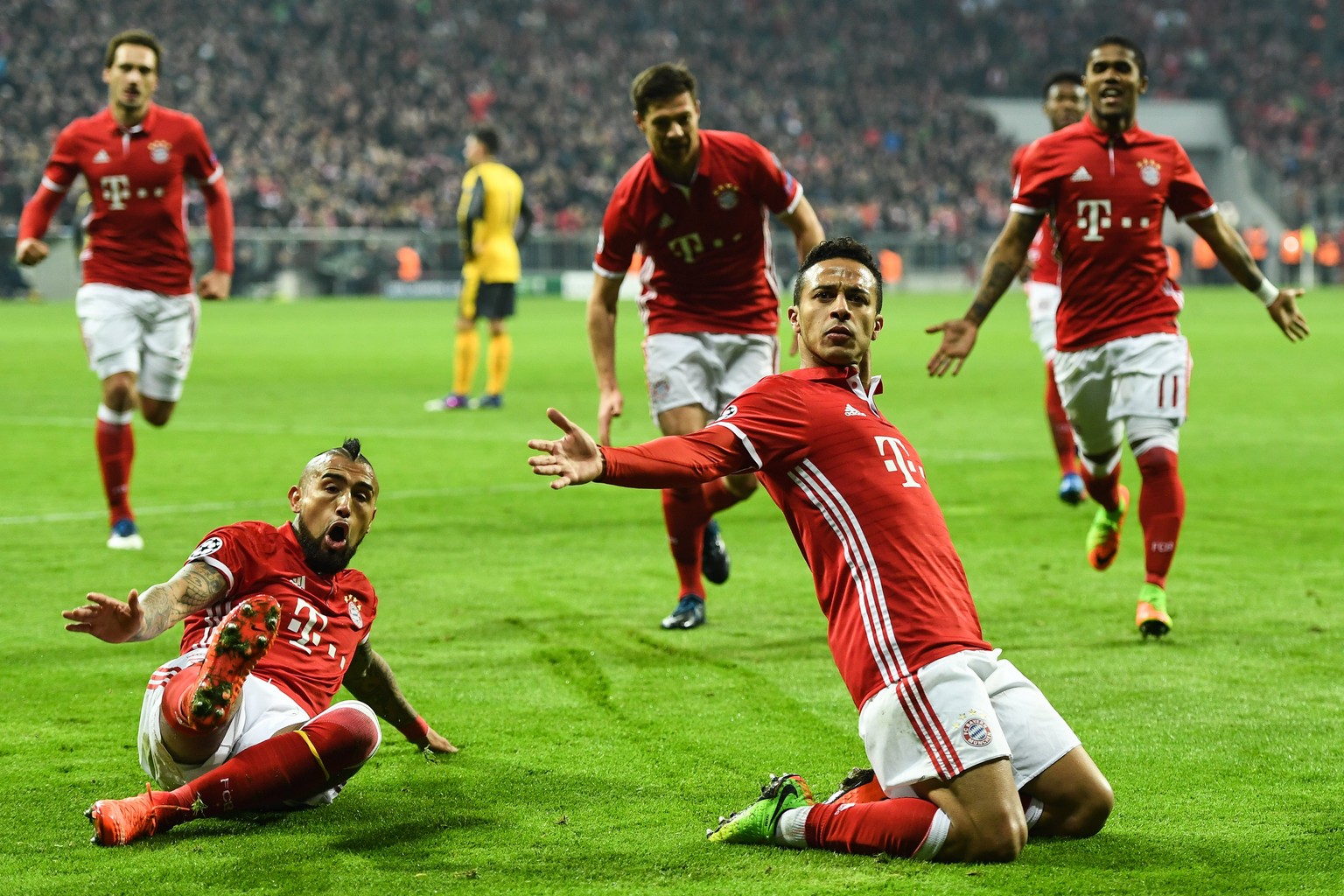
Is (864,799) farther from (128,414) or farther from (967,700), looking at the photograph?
(128,414)

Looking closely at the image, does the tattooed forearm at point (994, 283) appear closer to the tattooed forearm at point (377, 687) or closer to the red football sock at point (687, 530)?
the red football sock at point (687, 530)

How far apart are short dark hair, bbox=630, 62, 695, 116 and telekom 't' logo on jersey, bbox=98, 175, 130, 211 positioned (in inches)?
139

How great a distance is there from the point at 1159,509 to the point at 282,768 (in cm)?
410

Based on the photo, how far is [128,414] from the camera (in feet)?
29.5

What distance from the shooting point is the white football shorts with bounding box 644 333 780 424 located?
7.33 metres

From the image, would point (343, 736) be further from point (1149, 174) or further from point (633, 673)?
point (1149, 174)

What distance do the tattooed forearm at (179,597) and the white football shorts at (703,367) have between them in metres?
3.30

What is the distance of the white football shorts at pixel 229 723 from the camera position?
13.7ft

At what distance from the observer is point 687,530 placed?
7.18 meters

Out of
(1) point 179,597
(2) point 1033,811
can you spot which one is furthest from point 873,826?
(1) point 179,597

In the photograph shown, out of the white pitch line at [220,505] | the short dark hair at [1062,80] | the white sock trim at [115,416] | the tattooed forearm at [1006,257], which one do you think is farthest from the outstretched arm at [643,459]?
the short dark hair at [1062,80]

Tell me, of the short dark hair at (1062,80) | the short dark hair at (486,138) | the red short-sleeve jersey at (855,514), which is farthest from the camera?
the short dark hair at (486,138)

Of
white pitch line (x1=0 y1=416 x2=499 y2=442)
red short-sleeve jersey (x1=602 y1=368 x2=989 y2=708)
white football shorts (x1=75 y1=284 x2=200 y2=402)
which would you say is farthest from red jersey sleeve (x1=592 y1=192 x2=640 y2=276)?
white pitch line (x1=0 y1=416 x2=499 y2=442)

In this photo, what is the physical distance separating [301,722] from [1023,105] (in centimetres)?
5533
